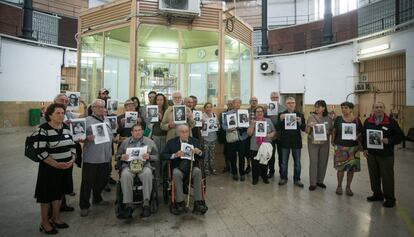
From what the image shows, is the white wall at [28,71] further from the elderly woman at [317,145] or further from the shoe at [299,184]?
the elderly woman at [317,145]

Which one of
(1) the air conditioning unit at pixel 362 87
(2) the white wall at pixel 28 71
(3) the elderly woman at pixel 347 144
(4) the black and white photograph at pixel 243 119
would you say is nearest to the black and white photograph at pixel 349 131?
(3) the elderly woman at pixel 347 144

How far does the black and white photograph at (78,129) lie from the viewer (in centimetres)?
360

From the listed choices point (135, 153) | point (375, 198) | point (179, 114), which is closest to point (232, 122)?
point (179, 114)

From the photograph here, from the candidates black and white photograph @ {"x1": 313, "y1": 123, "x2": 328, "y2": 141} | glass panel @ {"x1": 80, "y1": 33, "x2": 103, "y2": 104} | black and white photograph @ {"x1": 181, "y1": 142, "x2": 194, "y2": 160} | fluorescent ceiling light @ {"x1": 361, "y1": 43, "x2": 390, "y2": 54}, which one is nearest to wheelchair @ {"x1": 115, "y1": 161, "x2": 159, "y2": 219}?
black and white photograph @ {"x1": 181, "y1": 142, "x2": 194, "y2": 160}

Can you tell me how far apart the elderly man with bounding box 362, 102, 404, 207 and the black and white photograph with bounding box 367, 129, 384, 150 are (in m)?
0.02

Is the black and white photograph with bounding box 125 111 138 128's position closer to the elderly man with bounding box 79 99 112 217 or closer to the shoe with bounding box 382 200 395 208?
the elderly man with bounding box 79 99 112 217

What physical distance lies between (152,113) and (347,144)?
10.9ft

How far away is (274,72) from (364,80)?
4.47 meters

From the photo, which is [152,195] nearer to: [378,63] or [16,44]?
[378,63]

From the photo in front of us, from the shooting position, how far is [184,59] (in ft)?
26.6

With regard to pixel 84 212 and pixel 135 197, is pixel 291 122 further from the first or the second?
pixel 84 212

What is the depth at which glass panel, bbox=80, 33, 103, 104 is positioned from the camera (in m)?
7.00

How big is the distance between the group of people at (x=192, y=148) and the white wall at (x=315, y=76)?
7.46 metres

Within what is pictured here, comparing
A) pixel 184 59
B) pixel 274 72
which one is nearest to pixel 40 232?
pixel 184 59
